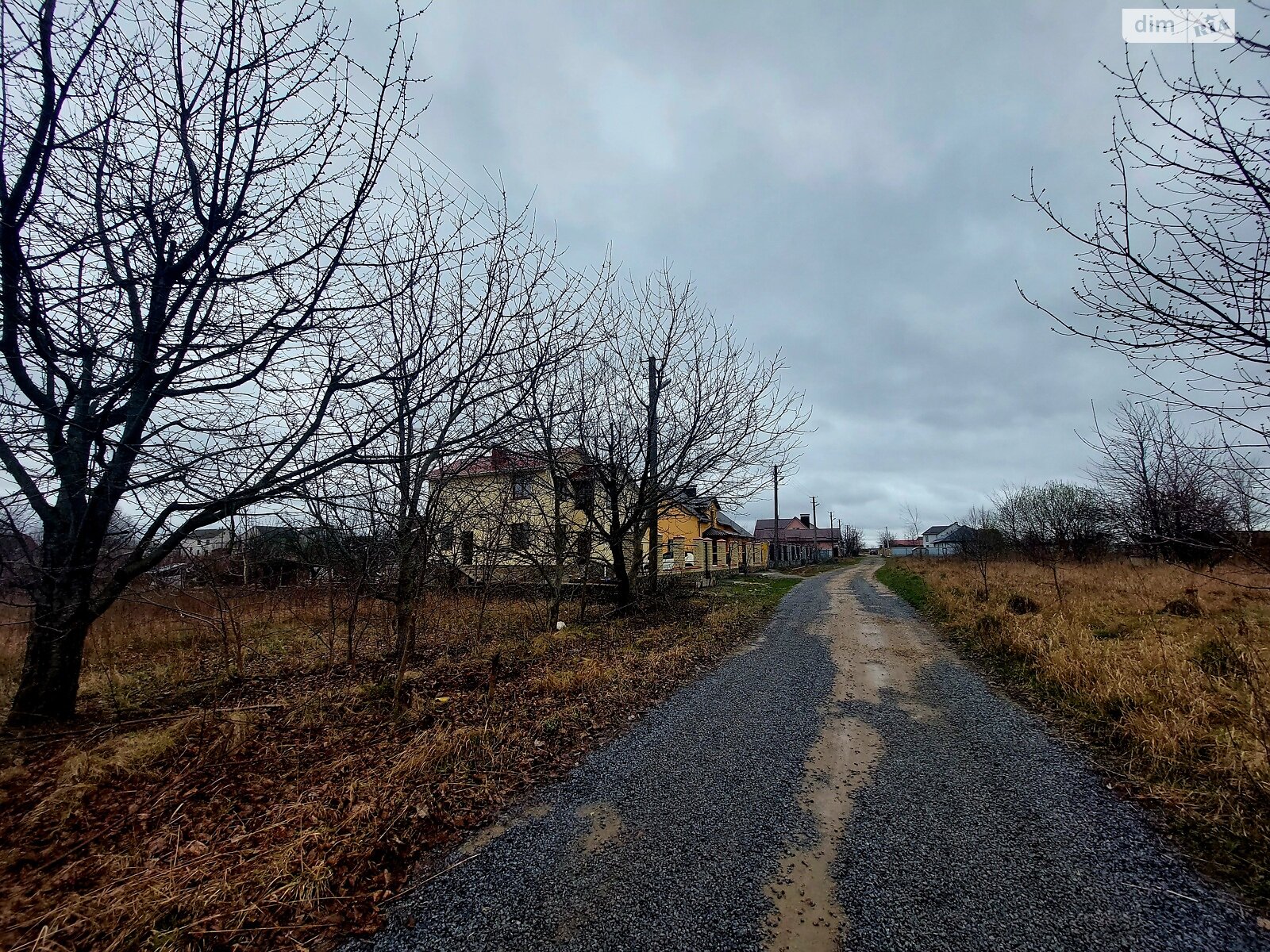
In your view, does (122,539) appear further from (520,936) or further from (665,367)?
(665,367)

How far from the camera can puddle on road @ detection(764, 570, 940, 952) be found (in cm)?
261

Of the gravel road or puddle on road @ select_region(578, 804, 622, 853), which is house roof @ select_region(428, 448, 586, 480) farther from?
the gravel road

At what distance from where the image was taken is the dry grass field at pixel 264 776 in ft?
8.48

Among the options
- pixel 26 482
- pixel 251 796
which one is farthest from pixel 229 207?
pixel 251 796

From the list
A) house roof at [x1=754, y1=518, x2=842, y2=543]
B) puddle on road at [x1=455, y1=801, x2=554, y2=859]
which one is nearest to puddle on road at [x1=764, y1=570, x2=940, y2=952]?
puddle on road at [x1=455, y1=801, x2=554, y2=859]

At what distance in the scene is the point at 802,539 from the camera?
75.1 metres

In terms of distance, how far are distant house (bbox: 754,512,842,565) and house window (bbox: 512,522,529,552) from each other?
147 ft

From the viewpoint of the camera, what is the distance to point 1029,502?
37844 mm

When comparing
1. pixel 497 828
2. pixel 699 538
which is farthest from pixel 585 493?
pixel 699 538

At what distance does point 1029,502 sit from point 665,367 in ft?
123

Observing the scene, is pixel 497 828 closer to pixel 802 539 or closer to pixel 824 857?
pixel 824 857

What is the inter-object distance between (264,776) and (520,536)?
6008 mm

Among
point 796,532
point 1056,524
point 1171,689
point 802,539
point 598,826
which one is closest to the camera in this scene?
point 598,826

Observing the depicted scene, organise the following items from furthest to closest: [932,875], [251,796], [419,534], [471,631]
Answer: [471,631] < [419,534] < [251,796] < [932,875]
